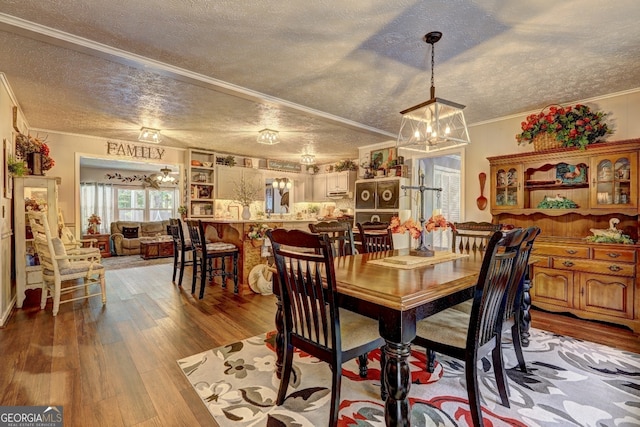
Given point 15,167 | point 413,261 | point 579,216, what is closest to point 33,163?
point 15,167

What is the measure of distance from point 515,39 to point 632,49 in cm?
105

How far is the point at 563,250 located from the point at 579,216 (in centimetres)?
67

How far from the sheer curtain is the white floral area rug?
8787 millimetres

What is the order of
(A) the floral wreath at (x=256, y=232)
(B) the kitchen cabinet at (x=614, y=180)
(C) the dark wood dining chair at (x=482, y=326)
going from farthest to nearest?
(A) the floral wreath at (x=256, y=232)
(B) the kitchen cabinet at (x=614, y=180)
(C) the dark wood dining chair at (x=482, y=326)

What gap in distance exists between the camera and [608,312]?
122 inches

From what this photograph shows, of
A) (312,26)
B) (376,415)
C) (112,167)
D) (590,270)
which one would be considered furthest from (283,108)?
(112,167)

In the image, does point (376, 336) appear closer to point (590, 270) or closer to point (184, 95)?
point (590, 270)

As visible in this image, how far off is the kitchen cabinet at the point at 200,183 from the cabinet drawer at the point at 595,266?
6.07m

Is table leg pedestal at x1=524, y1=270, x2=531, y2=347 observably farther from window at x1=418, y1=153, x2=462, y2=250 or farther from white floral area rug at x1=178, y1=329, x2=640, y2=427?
window at x1=418, y1=153, x2=462, y2=250

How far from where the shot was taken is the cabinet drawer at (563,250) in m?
3.24

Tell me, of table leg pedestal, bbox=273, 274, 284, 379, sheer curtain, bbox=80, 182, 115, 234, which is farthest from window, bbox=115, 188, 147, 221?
table leg pedestal, bbox=273, 274, 284, 379

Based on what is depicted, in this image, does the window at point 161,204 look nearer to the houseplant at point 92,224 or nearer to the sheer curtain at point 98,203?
the sheer curtain at point 98,203

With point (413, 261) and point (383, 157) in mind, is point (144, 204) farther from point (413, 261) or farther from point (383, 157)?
point (413, 261)

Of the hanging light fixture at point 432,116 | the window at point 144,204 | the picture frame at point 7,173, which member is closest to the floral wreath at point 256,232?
the hanging light fixture at point 432,116
